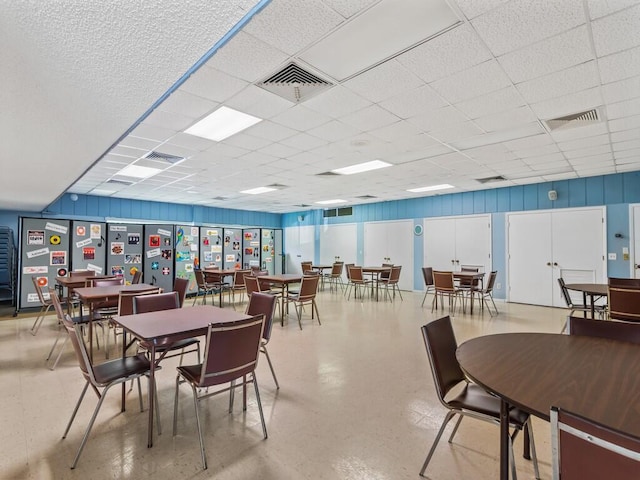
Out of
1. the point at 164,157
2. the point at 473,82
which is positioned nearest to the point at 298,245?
the point at 164,157

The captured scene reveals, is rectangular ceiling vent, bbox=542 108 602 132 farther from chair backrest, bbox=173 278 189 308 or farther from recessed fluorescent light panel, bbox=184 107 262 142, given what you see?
chair backrest, bbox=173 278 189 308

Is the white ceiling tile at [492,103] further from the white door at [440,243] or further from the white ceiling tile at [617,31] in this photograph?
the white door at [440,243]

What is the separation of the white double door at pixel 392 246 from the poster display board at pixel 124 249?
21.9 feet

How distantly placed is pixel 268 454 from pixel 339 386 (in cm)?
113

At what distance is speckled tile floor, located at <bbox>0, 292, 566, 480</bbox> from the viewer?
75.4 inches

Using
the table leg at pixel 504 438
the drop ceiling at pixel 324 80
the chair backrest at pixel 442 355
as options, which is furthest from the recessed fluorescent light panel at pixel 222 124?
the table leg at pixel 504 438

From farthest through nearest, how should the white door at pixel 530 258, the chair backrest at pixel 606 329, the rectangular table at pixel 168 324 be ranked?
1. the white door at pixel 530 258
2. the rectangular table at pixel 168 324
3. the chair backrest at pixel 606 329

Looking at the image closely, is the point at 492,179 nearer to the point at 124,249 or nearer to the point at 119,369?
the point at 119,369

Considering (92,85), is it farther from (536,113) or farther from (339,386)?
(536,113)

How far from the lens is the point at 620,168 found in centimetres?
605

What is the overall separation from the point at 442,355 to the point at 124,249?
8228 mm

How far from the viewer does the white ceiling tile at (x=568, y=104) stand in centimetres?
317

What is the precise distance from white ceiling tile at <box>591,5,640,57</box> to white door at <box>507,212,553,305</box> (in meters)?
5.70

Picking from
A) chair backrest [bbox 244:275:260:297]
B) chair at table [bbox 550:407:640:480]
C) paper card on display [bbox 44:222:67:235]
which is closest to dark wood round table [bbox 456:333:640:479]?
chair at table [bbox 550:407:640:480]
